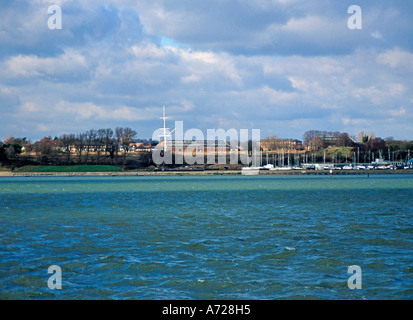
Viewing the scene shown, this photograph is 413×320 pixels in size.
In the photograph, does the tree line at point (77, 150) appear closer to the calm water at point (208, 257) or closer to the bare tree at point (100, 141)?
the bare tree at point (100, 141)

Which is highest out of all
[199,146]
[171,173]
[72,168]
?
[199,146]

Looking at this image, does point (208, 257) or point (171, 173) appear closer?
point (208, 257)

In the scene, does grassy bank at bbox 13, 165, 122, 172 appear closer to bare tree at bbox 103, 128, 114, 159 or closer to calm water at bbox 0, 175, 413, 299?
bare tree at bbox 103, 128, 114, 159

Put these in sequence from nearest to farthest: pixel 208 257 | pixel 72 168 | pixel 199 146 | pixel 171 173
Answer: pixel 208 257 < pixel 171 173 < pixel 72 168 < pixel 199 146

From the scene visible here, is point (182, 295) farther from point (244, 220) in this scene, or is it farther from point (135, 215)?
point (135, 215)

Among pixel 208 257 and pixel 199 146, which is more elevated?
pixel 199 146

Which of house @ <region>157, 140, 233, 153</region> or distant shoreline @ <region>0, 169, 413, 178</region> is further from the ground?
house @ <region>157, 140, 233, 153</region>

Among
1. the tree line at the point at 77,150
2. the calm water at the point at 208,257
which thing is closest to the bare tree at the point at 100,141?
the tree line at the point at 77,150

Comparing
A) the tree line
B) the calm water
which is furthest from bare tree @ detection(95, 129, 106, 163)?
the calm water

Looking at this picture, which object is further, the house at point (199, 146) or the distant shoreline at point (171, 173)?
the house at point (199, 146)

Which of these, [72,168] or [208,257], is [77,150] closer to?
[72,168]

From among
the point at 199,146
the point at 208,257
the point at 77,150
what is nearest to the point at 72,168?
the point at 77,150
